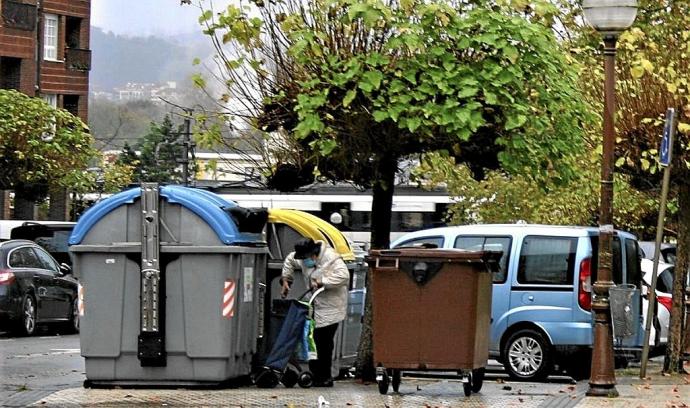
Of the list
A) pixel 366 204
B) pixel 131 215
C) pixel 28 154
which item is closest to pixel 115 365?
pixel 131 215

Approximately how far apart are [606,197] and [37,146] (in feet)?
87.1

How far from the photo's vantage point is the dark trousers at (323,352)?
50.4ft

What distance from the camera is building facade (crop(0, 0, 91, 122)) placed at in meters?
52.3

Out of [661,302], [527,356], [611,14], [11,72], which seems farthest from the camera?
[11,72]

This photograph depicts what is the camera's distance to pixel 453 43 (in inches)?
600

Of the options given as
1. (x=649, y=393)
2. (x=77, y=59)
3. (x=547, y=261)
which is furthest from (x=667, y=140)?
(x=77, y=59)

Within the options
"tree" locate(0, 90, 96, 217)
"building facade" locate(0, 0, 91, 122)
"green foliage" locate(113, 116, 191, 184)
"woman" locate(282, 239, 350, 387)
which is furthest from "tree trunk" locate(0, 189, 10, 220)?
"woman" locate(282, 239, 350, 387)

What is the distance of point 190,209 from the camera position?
14609 millimetres

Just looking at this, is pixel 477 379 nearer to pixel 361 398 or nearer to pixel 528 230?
pixel 361 398

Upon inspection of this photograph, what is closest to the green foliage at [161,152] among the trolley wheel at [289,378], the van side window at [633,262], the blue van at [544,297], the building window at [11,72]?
the building window at [11,72]

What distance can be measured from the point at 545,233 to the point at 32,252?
444 inches

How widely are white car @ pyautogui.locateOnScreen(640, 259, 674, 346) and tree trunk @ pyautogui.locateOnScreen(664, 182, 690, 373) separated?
1.76 metres

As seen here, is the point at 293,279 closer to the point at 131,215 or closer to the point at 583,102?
the point at 131,215

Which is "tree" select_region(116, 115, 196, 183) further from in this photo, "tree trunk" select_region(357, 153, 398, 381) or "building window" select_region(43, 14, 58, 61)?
"tree trunk" select_region(357, 153, 398, 381)
